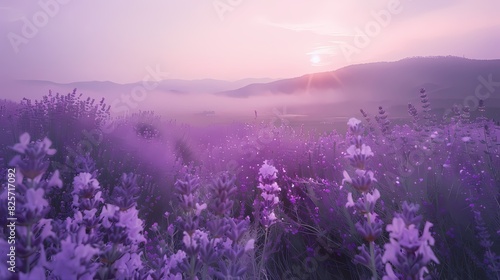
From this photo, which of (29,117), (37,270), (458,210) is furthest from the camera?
(29,117)

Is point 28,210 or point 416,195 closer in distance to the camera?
point 28,210

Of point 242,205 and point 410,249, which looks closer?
point 410,249

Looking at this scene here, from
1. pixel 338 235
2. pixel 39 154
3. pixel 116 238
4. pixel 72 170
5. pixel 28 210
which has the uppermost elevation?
pixel 39 154

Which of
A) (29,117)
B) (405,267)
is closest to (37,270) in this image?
(405,267)

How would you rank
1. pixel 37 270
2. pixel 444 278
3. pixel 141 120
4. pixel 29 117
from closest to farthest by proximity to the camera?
pixel 37 270, pixel 444 278, pixel 29 117, pixel 141 120

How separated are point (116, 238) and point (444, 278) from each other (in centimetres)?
231

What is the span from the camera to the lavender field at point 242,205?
129 cm

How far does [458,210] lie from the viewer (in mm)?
3117

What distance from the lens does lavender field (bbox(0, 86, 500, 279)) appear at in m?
1.29

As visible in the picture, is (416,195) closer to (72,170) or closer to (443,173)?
(443,173)

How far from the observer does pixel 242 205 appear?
4.32 meters

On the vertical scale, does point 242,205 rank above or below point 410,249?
below

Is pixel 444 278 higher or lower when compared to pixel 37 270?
lower

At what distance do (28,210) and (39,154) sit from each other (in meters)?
0.17
